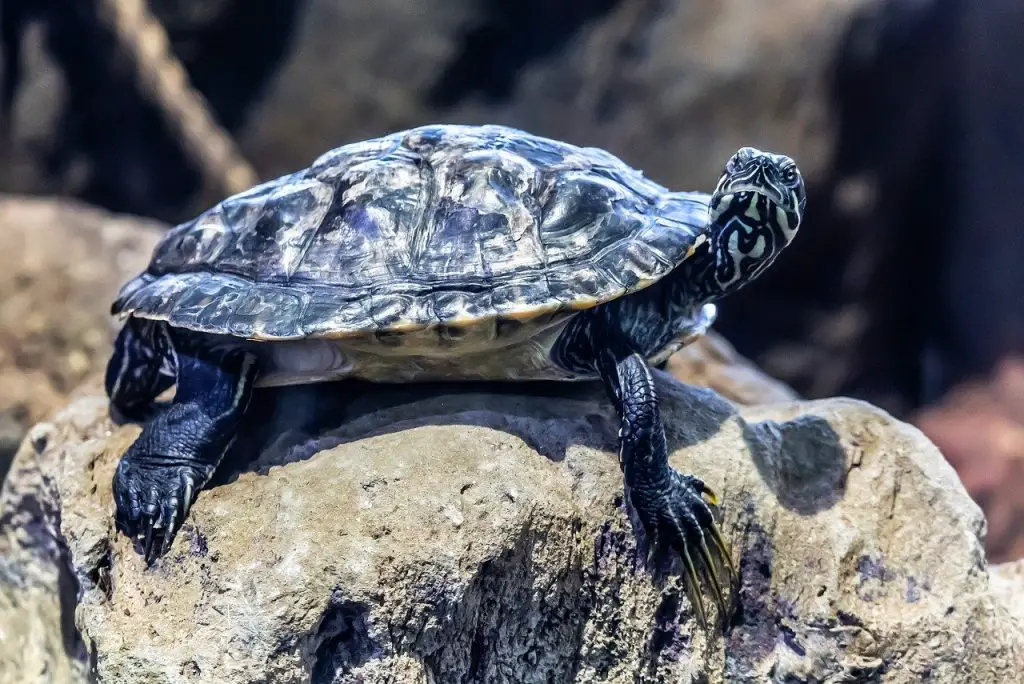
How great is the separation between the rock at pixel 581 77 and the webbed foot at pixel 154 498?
13.5ft

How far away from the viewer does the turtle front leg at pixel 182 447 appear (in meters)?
2.26

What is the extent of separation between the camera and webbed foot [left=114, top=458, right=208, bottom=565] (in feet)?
7.38

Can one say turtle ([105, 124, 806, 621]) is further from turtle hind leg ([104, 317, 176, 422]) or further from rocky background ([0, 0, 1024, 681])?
rocky background ([0, 0, 1024, 681])

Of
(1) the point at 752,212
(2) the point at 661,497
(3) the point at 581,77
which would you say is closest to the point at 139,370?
(2) the point at 661,497

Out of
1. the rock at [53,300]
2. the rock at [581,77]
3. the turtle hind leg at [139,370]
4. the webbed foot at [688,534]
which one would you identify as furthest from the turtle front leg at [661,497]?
the rock at [53,300]

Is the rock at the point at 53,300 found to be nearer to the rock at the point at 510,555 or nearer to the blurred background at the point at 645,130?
the blurred background at the point at 645,130

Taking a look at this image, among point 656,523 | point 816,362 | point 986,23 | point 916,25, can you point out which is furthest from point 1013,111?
point 656,523

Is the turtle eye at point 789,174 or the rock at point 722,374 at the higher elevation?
the rock at point 722,374

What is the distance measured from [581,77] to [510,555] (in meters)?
4.49

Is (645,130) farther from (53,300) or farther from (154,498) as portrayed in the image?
(154,498)

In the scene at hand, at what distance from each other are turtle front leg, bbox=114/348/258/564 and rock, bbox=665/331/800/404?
2414mm

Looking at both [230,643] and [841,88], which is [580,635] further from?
[841,88]

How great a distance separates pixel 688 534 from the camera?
2.32 m

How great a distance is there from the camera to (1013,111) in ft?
14.6
